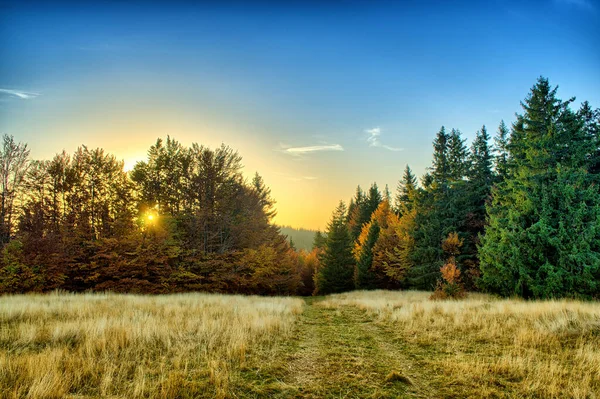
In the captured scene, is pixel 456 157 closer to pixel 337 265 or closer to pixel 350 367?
pixel 337 265

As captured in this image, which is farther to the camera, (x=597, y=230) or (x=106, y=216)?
(x=106, y=216)

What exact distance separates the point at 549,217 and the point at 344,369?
17969mm

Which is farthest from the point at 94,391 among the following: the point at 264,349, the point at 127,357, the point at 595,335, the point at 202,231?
the point at 202,231

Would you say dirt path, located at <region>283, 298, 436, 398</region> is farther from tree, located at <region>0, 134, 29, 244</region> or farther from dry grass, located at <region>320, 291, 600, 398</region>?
tree, located at <region>0, 134, 29, 244</region>

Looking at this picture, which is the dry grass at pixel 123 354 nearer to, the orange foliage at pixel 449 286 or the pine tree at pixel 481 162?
the orange foliage at pixel 449 286

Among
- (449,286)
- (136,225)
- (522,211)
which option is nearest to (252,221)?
(136,225)

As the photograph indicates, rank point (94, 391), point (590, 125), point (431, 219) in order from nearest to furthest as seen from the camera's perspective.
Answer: point (94, 391), point (590, 125), point (431, 219)

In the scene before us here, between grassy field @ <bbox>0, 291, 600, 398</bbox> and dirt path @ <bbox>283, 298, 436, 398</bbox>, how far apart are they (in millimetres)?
23

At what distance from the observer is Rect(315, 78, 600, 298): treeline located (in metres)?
15.7

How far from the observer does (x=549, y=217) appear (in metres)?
16.5

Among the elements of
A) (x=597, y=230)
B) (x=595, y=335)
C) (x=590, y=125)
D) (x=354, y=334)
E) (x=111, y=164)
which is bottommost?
(x=354, y=334)

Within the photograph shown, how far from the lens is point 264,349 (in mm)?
6504

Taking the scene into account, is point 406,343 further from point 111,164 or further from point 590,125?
point 590,125

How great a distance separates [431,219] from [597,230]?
1429cm
